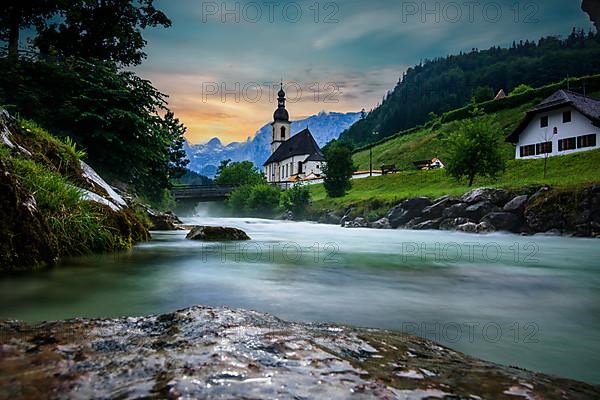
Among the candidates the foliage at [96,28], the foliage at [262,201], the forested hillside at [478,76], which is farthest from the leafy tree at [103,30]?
the forested hillside at [478,76]

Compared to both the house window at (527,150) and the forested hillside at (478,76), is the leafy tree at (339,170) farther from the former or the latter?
the forested hillside at (478,76)

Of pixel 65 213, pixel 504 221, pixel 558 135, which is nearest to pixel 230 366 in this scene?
pixel 65 213

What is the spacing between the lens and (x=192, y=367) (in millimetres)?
1553

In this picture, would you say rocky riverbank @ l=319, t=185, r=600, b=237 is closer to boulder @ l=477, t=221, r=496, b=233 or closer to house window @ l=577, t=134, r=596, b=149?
boulder @ l=477, t=221, r=496, b=233

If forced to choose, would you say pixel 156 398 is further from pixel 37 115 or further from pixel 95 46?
pixel 95 46

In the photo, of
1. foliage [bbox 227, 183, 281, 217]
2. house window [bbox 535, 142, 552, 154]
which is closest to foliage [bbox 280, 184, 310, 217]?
foliage [bbox 227, 183, 281, 217]

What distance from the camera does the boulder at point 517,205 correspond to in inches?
801

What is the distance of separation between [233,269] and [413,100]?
539ft

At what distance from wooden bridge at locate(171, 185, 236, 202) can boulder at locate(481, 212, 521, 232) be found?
149 feet

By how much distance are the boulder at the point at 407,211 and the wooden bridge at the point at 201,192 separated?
1501 inches

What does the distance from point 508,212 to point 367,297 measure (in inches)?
753

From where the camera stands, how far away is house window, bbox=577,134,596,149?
3509 cm

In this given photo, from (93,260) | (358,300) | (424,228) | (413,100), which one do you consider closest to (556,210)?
(424,228)

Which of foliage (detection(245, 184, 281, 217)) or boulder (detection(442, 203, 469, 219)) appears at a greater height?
foliage (detection(245, 184, 281, 217))
